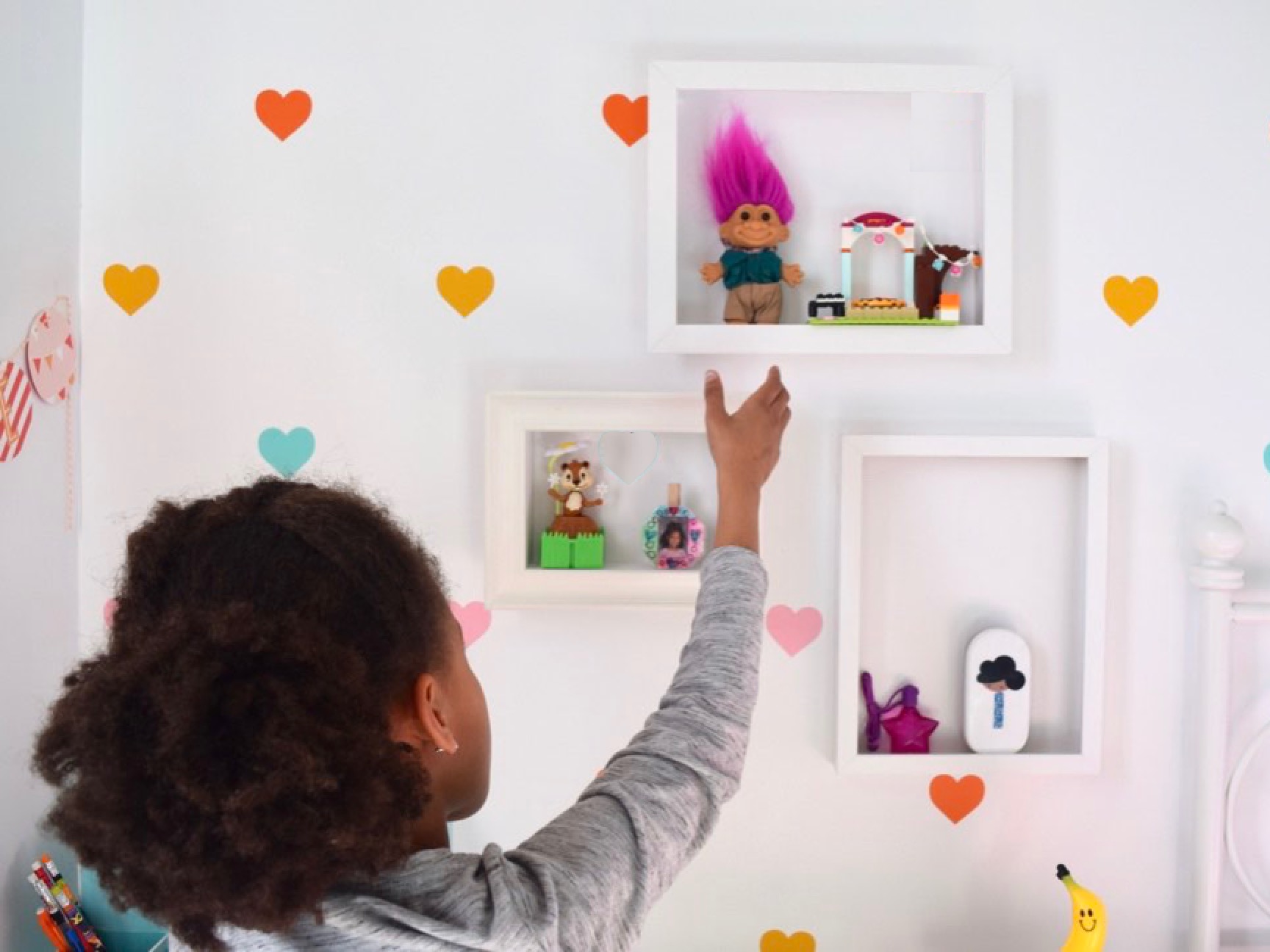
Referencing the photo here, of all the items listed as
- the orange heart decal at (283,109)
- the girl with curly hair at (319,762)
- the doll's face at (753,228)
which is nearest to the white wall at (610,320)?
the orange heart decal at (283,109)

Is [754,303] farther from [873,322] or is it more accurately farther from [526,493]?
[526,493]

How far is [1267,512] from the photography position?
1.52 metres

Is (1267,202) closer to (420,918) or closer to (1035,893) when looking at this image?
(1035,893)

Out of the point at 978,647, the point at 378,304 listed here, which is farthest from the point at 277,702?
the point at 978,647

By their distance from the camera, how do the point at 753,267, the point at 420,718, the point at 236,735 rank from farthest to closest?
the point at 753,267, the point at 420,718, the point at 236,735

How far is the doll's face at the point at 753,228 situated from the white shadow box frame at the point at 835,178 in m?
0.06

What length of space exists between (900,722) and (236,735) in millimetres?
922

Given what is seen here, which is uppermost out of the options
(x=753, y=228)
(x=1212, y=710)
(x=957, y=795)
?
(x=753, y=228)

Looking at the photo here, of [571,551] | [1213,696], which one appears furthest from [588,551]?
[1213,696]

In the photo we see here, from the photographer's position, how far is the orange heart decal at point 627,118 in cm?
147

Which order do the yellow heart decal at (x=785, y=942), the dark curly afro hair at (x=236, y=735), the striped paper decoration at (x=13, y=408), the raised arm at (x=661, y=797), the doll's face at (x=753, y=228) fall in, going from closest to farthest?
the dark curly afro hair at (x=236, y=735), the raised arm at (x=661, y=797), the striped paper decoration at (x=13, y=408), the doll's face at (x=753, y=228), the yellow heart decal at (x=785, y=942)

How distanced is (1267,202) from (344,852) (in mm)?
1297

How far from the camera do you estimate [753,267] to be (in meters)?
1.42

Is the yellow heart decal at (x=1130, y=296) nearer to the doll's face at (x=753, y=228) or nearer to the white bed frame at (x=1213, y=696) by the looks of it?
the white bed frame at (x=1213, y=696)
